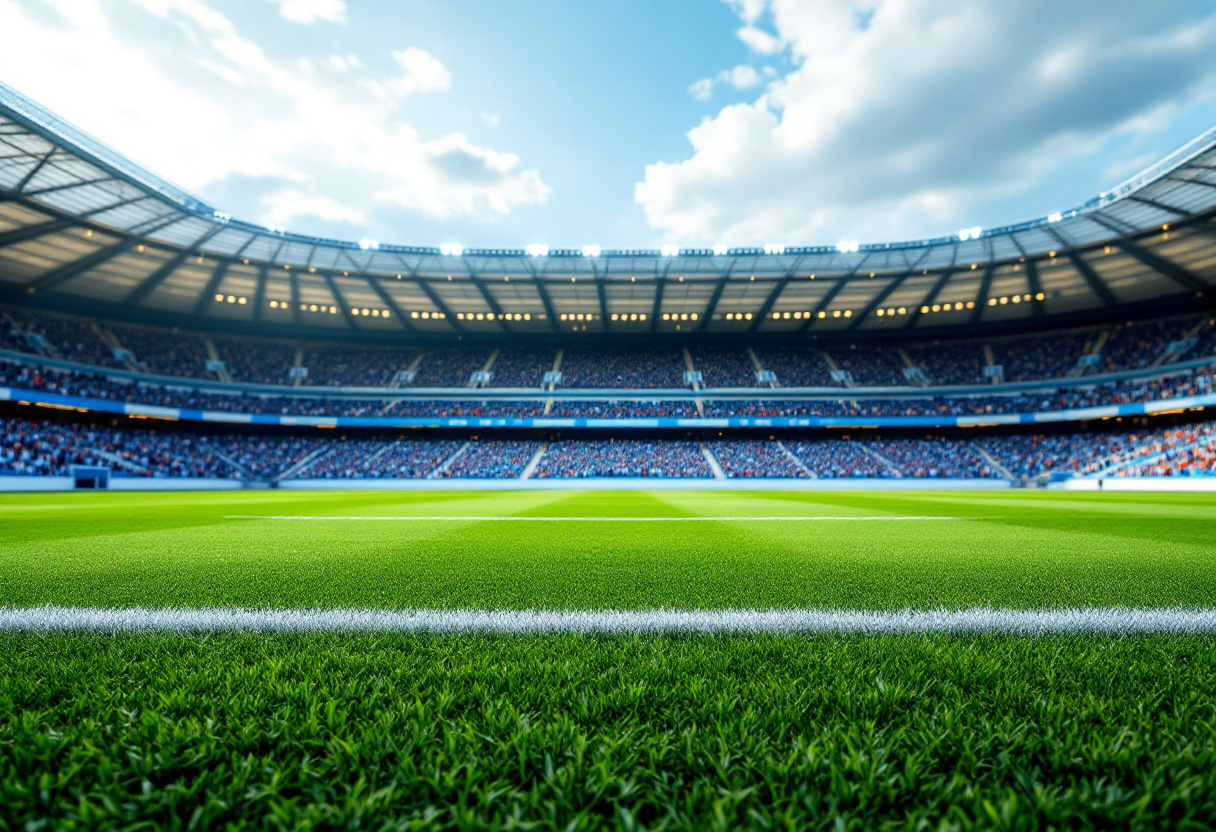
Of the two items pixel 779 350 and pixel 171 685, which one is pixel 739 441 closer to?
pixel 779 350

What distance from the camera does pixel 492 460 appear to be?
3881 cm

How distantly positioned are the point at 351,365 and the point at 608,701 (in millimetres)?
48930

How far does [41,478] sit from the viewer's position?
25469 millimetres

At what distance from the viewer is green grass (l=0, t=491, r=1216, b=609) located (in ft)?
10.2

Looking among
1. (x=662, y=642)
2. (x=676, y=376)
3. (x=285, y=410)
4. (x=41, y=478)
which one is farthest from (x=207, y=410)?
(x=662, y=642)

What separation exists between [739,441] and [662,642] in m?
40.8

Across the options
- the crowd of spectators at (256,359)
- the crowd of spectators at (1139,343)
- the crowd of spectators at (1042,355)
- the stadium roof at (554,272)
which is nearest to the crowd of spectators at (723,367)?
the stadium roof at (554,272)

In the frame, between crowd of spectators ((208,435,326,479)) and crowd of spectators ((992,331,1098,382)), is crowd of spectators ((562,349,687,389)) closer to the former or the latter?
crowd of spectators ((208,435,326,479))

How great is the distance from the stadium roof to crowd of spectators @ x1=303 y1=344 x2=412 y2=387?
6.35ft

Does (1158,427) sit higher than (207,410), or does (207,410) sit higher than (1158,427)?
(207,410)

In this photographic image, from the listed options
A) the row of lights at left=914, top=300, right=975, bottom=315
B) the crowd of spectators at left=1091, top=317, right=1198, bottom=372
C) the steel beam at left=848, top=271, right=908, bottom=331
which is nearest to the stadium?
the steel beam at left=848, top=271, right=908, bottom=331

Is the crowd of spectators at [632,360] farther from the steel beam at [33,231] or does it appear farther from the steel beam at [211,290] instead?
the steel beam at [33,231]

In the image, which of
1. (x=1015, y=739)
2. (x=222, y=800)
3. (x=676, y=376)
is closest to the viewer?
(x=222, y=800)

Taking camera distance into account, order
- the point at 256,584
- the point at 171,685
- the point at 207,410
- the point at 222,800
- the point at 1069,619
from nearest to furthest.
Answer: the point at 222,800, the point at 171,685, the point at 1069,619, the point at 256,584, the point at 207,410
